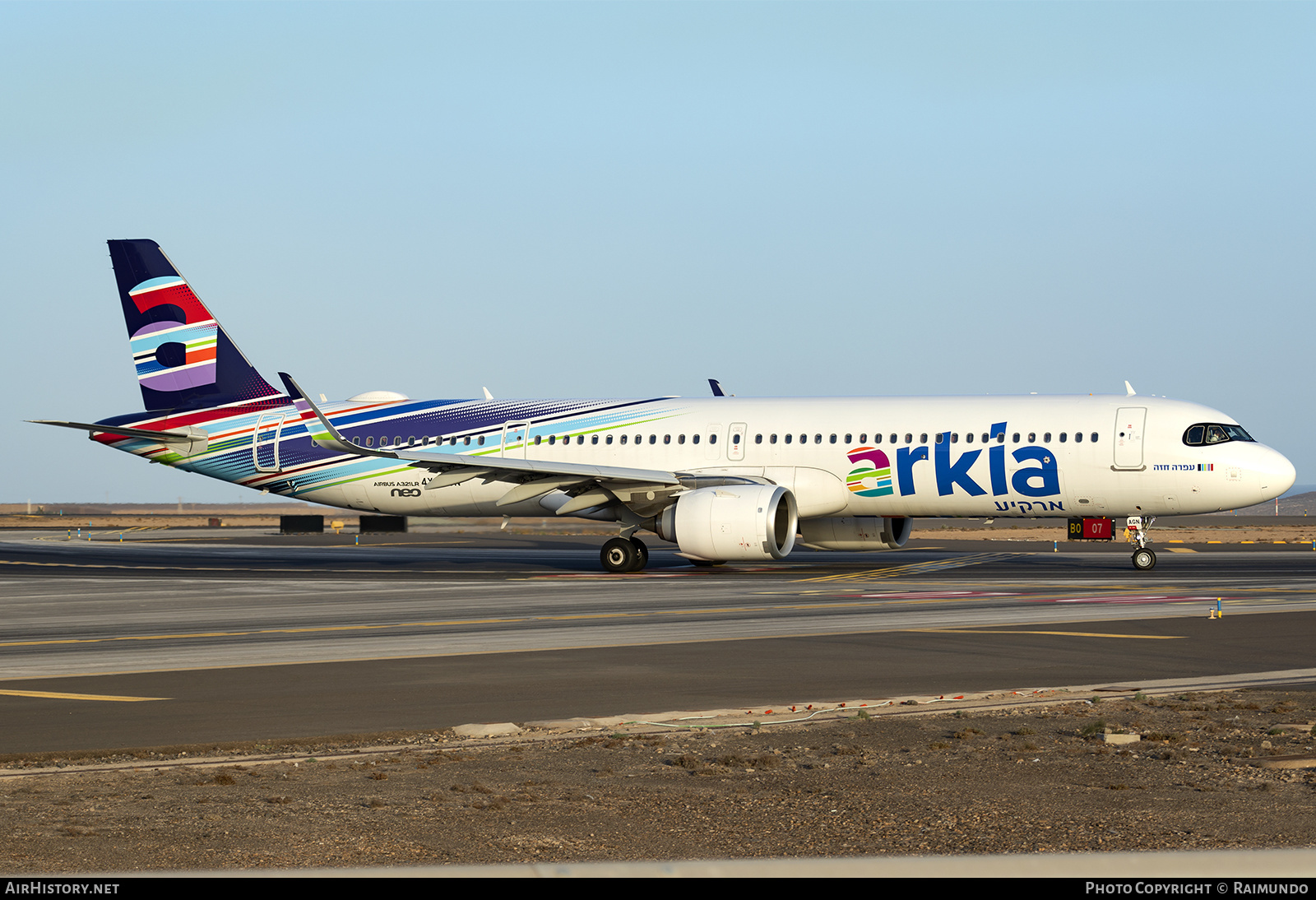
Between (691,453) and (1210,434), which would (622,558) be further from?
(1210,434)

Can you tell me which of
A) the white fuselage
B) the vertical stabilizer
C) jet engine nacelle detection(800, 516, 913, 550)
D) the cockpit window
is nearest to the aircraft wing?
the white fuselage

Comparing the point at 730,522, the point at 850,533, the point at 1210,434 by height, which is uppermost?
the point at 1210,434

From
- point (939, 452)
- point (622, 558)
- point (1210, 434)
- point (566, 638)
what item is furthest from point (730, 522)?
point (566, 638)

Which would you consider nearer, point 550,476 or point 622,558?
point 550,476

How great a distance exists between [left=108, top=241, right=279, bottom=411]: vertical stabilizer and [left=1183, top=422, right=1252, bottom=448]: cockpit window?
2406 centimetres

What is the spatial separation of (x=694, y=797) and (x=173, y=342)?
32.9 m

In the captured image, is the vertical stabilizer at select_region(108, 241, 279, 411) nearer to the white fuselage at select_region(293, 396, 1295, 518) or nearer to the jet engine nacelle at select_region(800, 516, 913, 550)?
the white fuselage at select_region(293, 396, 1295, 518)

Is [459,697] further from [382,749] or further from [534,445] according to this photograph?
[534,445]

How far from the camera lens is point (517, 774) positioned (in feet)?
27.5

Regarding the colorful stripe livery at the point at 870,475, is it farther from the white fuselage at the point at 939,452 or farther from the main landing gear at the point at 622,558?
the main landing gear at the point at 622,558

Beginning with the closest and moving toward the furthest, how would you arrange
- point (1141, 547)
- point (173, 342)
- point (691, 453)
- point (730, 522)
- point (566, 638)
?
1. point (566, 638)
2. point (730, 522)
3. point (1141, 547)
4. point (691, 453)
5. point (173, 342)

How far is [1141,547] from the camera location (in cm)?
3156

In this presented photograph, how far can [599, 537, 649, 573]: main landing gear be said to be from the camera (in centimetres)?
3228
